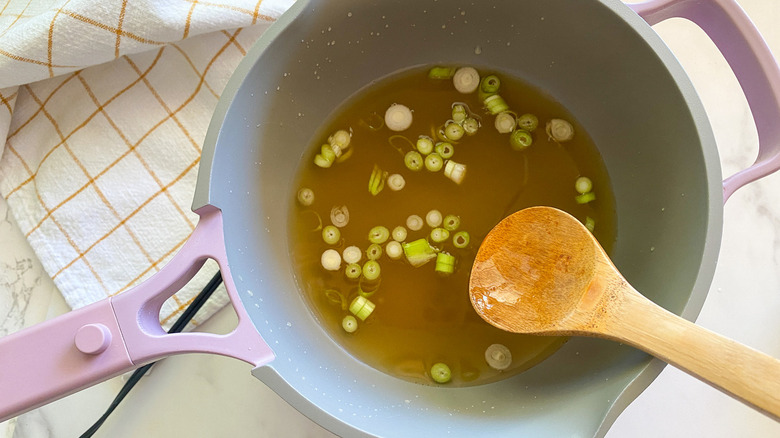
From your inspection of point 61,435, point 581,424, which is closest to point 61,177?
point 61,435

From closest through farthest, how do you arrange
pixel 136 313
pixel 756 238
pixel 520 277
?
pixel 136 313
pixel 520 277
pixel 756 238

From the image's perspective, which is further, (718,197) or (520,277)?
(520,277)

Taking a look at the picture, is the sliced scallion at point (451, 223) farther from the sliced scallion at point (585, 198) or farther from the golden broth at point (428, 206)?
the sliced scallion at point (585, 198)

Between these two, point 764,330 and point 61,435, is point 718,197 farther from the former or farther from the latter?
point 61,435

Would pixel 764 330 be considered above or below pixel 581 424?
above

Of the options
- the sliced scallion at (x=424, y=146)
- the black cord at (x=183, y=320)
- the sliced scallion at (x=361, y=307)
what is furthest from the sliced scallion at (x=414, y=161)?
the black cord at (x=183, y=320)

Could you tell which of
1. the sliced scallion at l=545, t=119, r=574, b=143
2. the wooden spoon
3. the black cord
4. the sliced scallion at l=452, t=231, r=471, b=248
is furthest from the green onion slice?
the black cord

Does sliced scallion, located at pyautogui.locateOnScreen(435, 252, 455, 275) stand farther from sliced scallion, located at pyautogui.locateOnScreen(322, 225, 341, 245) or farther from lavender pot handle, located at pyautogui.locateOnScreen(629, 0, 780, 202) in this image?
lavender pot handle, located at pyautogui.locateOnScreen(629, 0, 780, 202)

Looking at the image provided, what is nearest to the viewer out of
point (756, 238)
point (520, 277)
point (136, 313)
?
point (136, 313)

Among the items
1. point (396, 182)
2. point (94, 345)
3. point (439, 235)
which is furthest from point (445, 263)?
point (94, 345)
